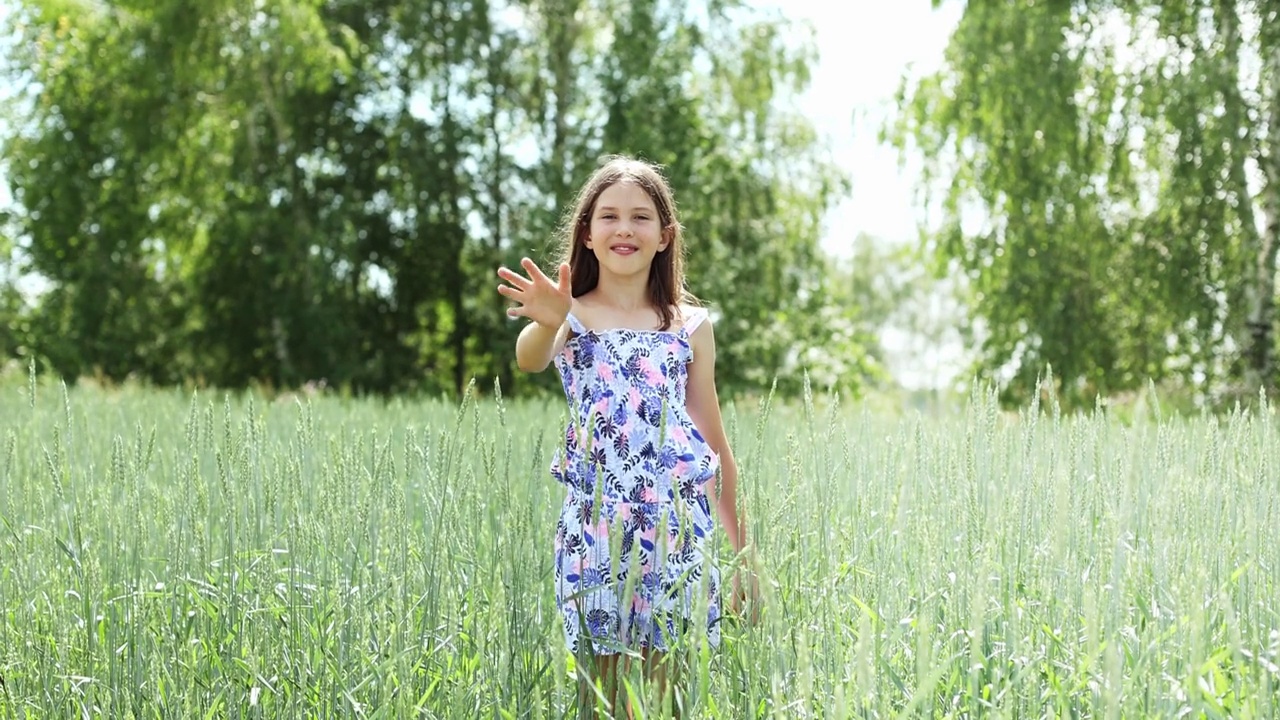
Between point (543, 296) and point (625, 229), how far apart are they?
0.26 m

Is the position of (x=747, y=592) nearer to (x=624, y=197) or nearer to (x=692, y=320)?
(x=692, y=320)

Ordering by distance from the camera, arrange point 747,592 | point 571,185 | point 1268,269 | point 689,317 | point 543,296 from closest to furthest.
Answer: point 747,592 < point 543,296 < point 689,317 < point 1268,269 < point 571,185

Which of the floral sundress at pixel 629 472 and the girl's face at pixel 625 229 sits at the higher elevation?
the girl's face at pixel 625 229

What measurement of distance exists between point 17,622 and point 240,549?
0.47 m

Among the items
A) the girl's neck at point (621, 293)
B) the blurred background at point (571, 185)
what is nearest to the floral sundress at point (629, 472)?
the girl's neck at point (621, 293)

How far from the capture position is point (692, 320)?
2240mm

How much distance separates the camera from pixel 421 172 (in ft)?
47.4

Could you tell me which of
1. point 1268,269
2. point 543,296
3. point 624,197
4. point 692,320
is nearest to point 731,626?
point 692,320

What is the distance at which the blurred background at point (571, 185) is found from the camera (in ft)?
30.1

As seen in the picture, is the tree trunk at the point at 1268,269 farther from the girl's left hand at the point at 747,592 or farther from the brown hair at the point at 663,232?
the girl's left hand at the point at 747,592

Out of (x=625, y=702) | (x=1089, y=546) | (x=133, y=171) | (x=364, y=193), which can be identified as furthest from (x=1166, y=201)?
(x=133, y=171)

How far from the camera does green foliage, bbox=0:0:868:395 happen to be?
1295 cm

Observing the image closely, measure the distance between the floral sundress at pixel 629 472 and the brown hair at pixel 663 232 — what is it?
141mm

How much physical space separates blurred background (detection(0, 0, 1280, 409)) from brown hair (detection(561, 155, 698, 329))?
7502 mm
